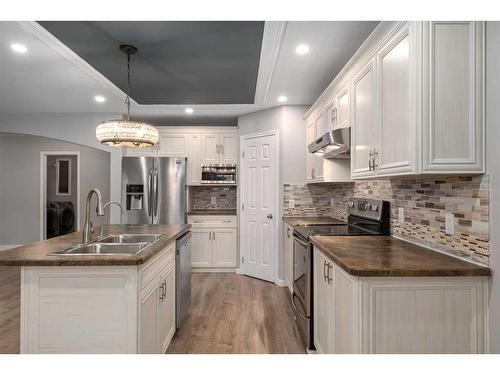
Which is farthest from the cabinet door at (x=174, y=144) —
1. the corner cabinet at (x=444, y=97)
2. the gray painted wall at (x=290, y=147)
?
the corner cabinet at (x=444, y=97)

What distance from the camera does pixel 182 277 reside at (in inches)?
103

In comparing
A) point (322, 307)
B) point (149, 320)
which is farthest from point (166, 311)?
point (322, 307)

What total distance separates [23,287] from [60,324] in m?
0.28

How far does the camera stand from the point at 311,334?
2.26 metres

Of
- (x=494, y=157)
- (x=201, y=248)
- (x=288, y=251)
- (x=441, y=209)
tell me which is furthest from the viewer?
(x=201, y=248)

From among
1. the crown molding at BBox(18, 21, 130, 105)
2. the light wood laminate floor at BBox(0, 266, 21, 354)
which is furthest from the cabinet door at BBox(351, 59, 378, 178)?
the light wood laminate floor at BBox(0, 266, 21, 354)

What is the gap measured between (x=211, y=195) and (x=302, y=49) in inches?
124

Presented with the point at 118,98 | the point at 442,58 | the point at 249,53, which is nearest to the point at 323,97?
the point at 249,53

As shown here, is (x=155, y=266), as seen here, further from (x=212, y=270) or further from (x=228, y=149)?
(x=228, y=149)

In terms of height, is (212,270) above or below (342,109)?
below

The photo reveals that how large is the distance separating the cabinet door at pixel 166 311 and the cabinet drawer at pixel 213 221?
210 centimetres

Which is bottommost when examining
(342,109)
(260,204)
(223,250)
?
(223,250)

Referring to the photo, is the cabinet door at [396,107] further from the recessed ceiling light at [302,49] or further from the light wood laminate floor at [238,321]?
the light wood laminate floor at [238,321]

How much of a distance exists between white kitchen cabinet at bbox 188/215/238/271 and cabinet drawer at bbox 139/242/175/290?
2.06 m
